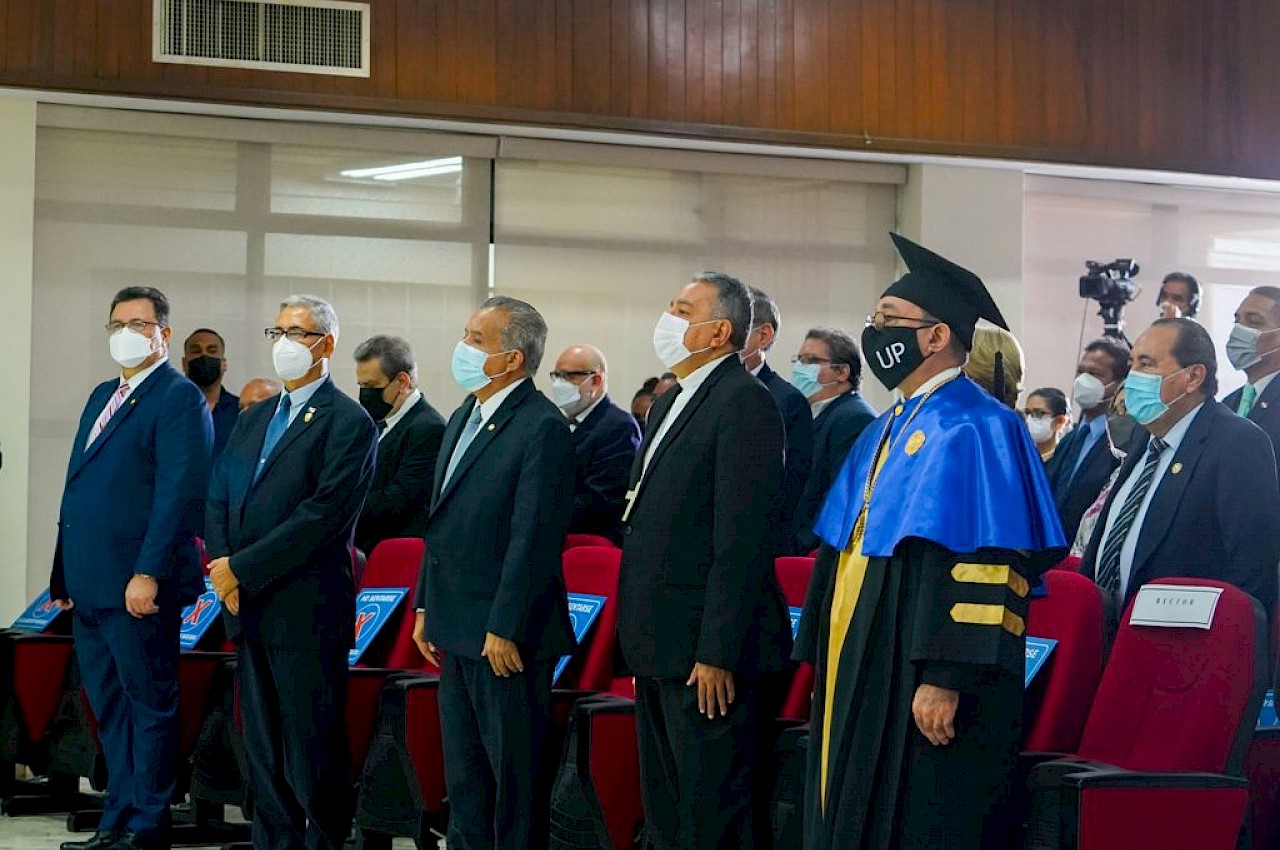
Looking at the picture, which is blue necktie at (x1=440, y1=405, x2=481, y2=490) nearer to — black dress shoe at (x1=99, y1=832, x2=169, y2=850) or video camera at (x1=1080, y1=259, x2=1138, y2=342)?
black dress shoe at (x1=99, y1=832, x2=169, y2=850)

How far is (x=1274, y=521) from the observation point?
13.1 feet

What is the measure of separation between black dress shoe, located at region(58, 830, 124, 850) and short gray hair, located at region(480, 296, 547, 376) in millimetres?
1863

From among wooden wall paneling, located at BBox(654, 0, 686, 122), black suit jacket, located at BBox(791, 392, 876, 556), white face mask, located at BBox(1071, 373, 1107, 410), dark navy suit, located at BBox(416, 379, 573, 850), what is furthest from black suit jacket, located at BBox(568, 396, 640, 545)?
wooden wall paneling, located at BBox(654, 0, 686, 122)

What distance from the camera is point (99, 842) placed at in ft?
16.8

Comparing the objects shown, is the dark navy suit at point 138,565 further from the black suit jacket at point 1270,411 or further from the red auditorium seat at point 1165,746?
the black suit jacket at point 1270,411

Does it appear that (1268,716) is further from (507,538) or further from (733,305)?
(507,538)

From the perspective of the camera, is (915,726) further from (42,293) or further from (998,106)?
(998,106)

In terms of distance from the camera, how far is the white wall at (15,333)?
8.61 m

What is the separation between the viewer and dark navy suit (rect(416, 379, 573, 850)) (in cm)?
425

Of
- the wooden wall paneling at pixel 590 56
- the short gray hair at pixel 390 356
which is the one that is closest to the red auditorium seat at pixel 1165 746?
the short gray hair at pixel 390 356

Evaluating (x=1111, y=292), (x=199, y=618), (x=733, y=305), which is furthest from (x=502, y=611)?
(x=1111, y=292)

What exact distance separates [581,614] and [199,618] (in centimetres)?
172

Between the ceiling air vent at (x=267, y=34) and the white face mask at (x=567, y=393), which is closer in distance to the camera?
the white face mask at (x=567, y=393)

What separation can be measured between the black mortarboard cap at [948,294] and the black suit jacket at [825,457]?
2166 millimetres
